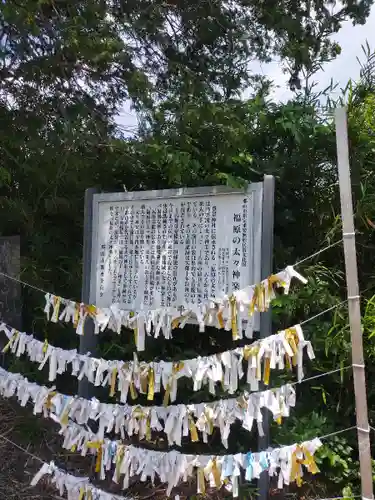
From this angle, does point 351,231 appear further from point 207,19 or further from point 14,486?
point 207,19

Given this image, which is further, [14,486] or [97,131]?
[97,131]

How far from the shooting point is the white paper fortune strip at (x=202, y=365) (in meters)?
2.25

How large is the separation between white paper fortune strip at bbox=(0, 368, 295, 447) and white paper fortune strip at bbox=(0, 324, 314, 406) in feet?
0.27

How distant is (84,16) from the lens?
3129 millimetres

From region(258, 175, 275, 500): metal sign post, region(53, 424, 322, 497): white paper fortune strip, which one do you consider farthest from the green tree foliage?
region(53, 424, 322, 497): white paper fortune strip

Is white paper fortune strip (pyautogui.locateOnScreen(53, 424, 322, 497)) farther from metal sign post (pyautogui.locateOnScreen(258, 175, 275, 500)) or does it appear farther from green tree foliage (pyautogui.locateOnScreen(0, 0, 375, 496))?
green tree foliage (pyautogui.locateOnScreen(0, 0, 375, 496))

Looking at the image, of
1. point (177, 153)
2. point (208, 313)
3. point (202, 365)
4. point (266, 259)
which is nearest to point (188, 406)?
point (202, 365)

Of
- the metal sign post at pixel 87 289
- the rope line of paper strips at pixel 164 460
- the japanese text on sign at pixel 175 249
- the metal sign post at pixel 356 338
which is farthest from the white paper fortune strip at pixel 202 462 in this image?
the japanese text on sign at pixel 175 249

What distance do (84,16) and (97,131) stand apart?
0.83m

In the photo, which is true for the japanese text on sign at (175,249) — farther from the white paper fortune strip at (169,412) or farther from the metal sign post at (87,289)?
the white paper fortune strip at (169,412)

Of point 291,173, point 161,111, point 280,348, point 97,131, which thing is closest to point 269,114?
point 291,173

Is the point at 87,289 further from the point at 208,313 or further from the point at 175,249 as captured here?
the point at 208,313

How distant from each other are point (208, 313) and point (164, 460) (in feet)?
2.65

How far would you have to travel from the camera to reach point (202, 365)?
7.98 feet
